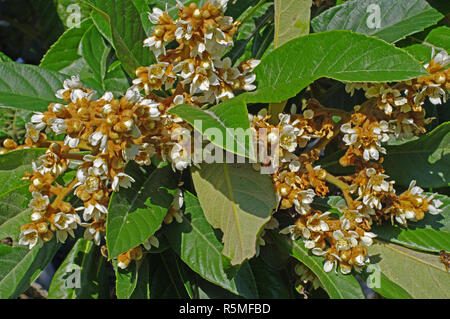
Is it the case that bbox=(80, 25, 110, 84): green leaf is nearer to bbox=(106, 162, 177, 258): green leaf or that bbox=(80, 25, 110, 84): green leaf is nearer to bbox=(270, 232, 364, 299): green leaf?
bbox=(106, 162, 177, 258): green leaf

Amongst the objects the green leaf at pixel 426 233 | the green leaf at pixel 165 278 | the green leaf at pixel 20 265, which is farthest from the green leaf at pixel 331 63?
the green leaf at pixel 20 265

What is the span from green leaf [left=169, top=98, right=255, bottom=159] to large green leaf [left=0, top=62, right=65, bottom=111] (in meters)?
0.58

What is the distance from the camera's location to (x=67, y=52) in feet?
5.94

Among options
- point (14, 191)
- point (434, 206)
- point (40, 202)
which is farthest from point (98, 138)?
point (434, 206)

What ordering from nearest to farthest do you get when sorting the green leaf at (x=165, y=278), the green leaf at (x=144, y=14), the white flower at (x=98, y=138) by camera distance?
1. the white flower at (x=98, y=138)
2. the green leaf at (x=144, y=14)
3. the green leaf at (x=165, y=278)

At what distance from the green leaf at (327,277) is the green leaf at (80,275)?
Answer: 0.74 m

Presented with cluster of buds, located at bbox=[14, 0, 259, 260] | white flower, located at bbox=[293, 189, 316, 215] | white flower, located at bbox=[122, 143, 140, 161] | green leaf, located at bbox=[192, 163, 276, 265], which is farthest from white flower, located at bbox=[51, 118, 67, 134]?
white flower, located at bbox=[293, 189, 316, 215]

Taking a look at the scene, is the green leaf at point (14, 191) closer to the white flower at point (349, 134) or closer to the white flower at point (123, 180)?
the white flower at point (123, 180)

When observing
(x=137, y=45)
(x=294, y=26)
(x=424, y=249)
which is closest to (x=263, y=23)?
(x=294, y=26)

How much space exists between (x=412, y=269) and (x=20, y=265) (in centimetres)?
128

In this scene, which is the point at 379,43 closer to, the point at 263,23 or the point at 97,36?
the point at 263,23

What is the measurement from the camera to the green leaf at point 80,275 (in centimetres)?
163

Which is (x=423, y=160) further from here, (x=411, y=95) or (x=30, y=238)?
(x=30, y=238)

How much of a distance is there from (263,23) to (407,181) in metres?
0.74
